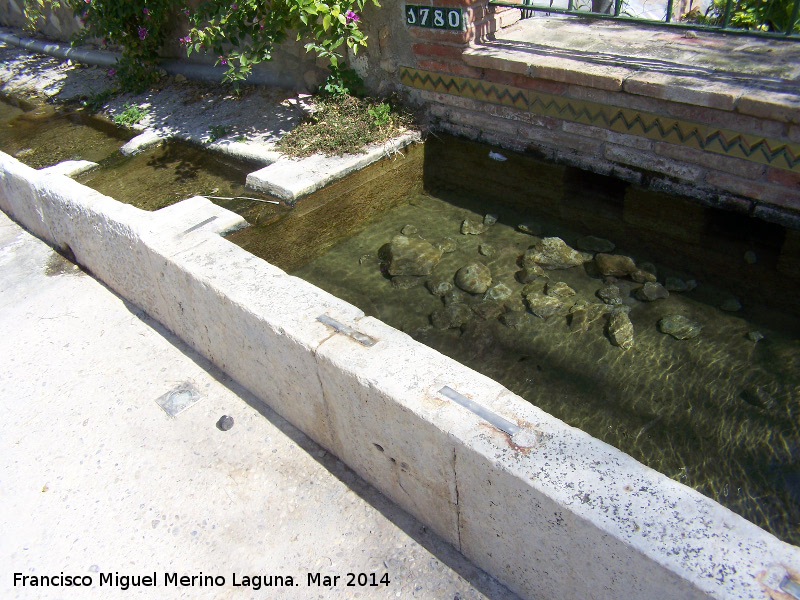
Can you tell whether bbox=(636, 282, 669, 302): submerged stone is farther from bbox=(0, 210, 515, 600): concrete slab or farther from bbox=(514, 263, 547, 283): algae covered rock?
bbox=(0, 210, 515, 600): concrete slab

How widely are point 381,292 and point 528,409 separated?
1700 mm

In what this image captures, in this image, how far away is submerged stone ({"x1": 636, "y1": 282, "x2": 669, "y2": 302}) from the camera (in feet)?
10.3

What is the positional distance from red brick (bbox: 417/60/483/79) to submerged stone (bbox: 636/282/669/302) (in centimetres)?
192

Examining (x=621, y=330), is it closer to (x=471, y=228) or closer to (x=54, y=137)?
(x=471, y=228)

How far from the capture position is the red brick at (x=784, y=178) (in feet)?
10.3

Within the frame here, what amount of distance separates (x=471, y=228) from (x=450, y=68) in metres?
1.33

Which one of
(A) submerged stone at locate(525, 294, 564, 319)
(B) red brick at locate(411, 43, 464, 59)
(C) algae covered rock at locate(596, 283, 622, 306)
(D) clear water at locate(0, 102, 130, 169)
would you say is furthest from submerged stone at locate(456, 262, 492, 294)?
(D) clear water at locate(0, 102, 130, 169)

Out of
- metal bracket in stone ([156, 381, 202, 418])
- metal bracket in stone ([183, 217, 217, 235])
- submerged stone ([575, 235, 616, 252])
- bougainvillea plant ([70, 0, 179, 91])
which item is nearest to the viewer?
metal bracket in stone ([156, 381, 202, 418])

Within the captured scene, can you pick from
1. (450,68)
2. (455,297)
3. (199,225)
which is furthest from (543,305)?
(450,68)

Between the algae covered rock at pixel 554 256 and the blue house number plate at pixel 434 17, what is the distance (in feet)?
5.60

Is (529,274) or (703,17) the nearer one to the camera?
(529,274)

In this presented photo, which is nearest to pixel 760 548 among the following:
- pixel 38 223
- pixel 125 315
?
pixel 125 315

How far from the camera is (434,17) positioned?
421 centimetres

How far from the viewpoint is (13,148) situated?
5.59 metres
